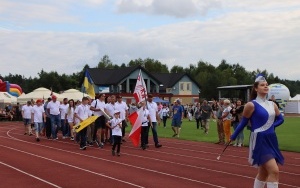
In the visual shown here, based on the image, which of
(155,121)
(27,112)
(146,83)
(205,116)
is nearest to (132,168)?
(155,121)

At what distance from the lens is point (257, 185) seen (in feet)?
27.1

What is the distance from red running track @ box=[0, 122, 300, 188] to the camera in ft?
37.6

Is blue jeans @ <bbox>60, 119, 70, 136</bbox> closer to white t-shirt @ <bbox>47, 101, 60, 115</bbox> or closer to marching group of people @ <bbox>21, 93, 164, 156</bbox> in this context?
marching group of people @ <bbox>21, 93, 164, 156</bbox>

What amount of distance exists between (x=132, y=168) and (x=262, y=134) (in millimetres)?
6244

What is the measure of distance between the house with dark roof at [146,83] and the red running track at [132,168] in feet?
209

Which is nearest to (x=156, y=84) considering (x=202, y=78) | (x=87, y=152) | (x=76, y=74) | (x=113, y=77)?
(x=113, y=77)

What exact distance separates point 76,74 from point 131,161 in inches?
4773

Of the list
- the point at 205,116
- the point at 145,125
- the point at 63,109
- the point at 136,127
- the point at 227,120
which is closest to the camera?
the point at 136,127

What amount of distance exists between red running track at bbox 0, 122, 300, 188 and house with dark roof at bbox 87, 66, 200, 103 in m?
63.7

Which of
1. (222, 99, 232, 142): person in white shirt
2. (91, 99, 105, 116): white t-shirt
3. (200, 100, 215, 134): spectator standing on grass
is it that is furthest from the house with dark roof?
(91, 99, 105, 116): white t-shirt

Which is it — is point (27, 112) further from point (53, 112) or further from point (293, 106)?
point (293, 106)

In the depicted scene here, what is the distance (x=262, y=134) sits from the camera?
8227 mm

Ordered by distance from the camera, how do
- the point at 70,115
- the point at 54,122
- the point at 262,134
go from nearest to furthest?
1. the point at 262,134
2. the point at 70,115
3. the point at 54,122

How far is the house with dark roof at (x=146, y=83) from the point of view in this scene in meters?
87.7
